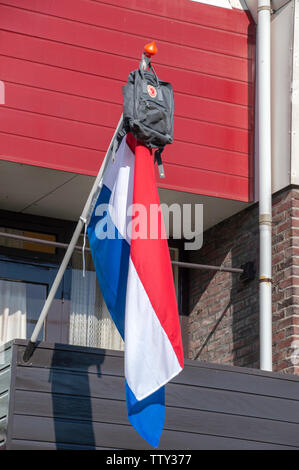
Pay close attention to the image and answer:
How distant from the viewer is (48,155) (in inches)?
341

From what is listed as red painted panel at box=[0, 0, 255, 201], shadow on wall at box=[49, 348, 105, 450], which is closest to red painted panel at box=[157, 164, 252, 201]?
red painted panel at box=[0, 0, 255, 201]

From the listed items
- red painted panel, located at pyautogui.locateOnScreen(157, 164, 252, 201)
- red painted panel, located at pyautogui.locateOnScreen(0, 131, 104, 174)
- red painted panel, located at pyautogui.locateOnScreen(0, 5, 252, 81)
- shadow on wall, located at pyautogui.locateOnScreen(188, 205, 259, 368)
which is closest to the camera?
red painted panel, located at pyautogui.locateOnScreen(0, 131, 104, 174)

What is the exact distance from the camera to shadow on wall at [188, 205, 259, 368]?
361 inches

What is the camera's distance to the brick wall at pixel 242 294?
344 inches

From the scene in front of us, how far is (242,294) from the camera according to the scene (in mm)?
9328

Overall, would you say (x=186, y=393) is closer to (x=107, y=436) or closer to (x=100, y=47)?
(x=107, y=436)

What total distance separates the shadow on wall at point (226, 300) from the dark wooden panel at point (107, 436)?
145cm

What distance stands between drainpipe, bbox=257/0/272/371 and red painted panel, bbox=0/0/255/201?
31cm

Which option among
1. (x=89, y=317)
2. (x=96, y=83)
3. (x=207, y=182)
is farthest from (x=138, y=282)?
(x=89, y=317)

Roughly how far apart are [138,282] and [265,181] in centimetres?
271

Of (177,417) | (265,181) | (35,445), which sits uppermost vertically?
(265,181)

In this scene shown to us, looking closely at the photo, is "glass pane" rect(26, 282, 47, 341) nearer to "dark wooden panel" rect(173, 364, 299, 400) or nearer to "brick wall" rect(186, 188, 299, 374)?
"brick wall" rect(186, 188, 299, 374)

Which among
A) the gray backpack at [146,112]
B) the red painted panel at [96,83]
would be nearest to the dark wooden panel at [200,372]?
the gray backpack at [146,112]
